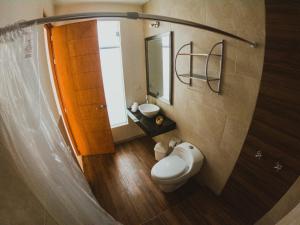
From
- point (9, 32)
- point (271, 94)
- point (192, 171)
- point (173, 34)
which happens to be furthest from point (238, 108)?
point (9, 32)

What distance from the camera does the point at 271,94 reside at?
47.6 inches

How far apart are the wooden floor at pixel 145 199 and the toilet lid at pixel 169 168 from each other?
40cm

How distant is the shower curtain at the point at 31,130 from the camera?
70 cm

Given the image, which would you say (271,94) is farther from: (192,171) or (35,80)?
(35,80)

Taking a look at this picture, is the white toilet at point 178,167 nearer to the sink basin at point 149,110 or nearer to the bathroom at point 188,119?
the bathroom at point 188,119

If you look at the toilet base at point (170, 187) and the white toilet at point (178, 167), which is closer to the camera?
the white toilet at point (178, 167)

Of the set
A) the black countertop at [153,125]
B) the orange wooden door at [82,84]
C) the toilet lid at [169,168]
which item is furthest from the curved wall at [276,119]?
the orange wooden door at [82,84]

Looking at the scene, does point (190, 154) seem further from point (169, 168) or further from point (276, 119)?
point (276, 119)

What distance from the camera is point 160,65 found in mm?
2555

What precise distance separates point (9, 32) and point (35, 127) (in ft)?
1.43

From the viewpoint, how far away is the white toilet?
1821 millimetres

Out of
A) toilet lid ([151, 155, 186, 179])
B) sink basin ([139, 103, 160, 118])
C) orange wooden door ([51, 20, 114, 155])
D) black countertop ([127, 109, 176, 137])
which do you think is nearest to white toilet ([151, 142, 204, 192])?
toilet lid ([151, 155, 186, 179])

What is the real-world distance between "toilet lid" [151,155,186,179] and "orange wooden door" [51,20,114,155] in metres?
1.23

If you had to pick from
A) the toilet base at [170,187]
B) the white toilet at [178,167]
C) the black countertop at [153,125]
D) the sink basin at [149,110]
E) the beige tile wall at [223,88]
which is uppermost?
the beige tile wall at [223,88]
